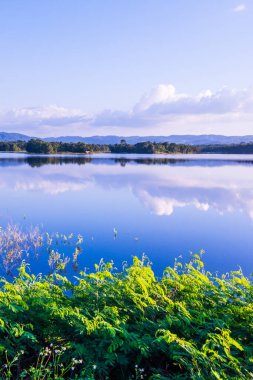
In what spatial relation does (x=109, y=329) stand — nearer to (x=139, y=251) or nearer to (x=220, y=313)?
(x=220, y=313)

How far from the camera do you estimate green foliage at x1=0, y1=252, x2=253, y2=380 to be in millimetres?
4480

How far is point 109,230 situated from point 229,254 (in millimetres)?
7862

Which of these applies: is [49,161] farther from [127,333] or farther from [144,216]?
[127,333]

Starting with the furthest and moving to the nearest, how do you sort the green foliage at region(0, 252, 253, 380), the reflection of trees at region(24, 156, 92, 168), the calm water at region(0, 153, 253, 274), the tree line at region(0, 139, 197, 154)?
the tree line at region(0, 139, 197, 154) < the reflection of trees at region(24, 156, 92, 168) < the calm water at region(0, 153, 253, 274) < the green foliage at region(0, 252, 253, 380)

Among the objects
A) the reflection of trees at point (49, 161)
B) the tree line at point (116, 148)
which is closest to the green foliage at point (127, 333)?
the reflection of trees at point (49, 161)

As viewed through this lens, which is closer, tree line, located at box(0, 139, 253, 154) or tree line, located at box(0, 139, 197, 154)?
tree line, located at box(0, 139, 197, 154)

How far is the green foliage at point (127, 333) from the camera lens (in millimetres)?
4480

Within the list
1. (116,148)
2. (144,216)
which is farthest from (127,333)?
(116,148)

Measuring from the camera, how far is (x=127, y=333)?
4.68m

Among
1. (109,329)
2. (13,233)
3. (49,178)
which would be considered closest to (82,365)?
(109,329)

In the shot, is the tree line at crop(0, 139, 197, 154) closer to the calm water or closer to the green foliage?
the calm water

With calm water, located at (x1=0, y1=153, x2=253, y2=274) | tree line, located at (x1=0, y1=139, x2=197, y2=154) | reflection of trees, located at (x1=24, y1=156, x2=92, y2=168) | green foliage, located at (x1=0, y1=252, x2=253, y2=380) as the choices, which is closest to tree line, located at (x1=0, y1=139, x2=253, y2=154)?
tree line, located at (x1=0, y1=139, x2=197, y2=154)

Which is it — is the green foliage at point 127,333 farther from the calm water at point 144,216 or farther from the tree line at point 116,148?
the tree line at point 116,148

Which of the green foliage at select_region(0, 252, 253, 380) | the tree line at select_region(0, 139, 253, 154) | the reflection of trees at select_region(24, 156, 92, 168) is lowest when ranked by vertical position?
the green foliage at select_region(0, 252, 253, 380)
